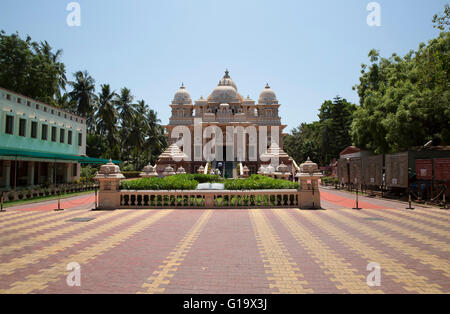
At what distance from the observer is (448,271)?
5.20 meters

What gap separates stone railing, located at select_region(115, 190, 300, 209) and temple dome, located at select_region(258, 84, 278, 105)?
132 feet

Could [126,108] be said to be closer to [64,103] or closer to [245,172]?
[64,103]

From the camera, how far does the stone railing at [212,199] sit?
518 inches

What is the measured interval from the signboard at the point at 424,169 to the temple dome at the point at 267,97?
1398 inches

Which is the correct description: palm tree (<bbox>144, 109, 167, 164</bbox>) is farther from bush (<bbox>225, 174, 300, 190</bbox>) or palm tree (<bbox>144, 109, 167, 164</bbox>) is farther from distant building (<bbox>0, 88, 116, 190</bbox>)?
bush (<bbox>225, 174, 300, 190</bbox>)

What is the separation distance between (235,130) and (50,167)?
2519 cm

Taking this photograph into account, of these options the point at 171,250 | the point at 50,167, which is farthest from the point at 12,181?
the point at 171,250

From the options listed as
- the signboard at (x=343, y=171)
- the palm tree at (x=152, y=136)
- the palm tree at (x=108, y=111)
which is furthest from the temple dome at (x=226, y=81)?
the signboard at (x=343, y=171)

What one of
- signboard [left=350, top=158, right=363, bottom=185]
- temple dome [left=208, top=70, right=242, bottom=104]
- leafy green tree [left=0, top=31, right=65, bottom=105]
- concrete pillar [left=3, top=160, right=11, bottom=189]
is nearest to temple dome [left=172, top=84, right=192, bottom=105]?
temple dome [left=208, top=70, right=242, bottom=104]

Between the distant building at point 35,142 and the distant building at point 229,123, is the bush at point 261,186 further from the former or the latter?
the distant building at point 229,123

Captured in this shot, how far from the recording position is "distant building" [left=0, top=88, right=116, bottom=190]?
70.8 ft

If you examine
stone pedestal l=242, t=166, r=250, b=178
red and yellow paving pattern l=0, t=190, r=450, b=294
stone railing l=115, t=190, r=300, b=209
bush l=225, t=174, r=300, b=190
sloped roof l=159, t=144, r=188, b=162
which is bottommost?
red and yellow paving pattern l=0, t=190, r=450, b=294

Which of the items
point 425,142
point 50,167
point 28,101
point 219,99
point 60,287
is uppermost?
point 219,99

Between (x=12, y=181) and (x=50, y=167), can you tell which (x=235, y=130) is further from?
(x=12, y=181)
